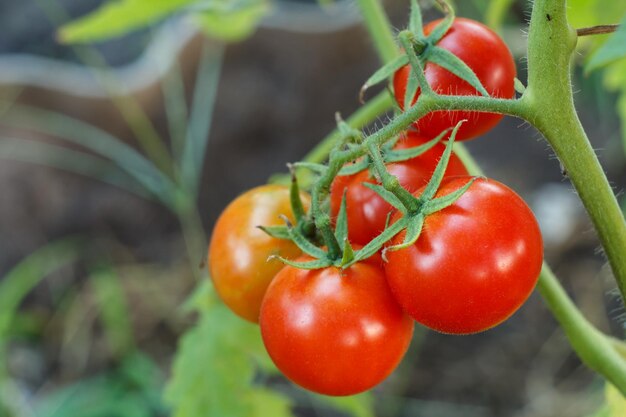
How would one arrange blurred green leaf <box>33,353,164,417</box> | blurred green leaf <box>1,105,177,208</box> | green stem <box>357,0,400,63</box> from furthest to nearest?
blurred green leaf <box>1,105,177,208</box>
blurred green leaf <box>33,353,164,417</box>
green stem <box>357,0,400,63</box>

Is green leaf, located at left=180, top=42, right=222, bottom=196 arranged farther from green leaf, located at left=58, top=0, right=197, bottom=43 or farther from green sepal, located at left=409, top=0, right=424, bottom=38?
green sepal, located at left=409, top=0, right=424, bottom=38

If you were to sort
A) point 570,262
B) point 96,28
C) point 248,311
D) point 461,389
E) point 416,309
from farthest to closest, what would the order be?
point 570,262
point 461,389
point 96,28
point 248,311
point 416,309

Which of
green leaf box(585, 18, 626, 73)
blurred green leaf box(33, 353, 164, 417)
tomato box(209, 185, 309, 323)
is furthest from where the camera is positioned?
blurred green leaf box(33, 353, 164, 417)

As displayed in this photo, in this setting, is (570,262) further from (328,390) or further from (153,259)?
(328,390)

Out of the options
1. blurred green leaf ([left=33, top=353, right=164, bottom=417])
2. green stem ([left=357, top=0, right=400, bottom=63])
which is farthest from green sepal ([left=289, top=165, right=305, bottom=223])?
blurred green leaf ([left=33, top=353, right=164, bottom=417])

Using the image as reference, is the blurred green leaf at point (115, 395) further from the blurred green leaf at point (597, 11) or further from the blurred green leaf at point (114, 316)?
the blurred green leaf at point (597, 11)

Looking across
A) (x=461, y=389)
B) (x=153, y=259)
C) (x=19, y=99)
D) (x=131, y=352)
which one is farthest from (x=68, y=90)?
(x=461, y=389)

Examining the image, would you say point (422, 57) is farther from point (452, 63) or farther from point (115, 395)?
point (115, 395)
